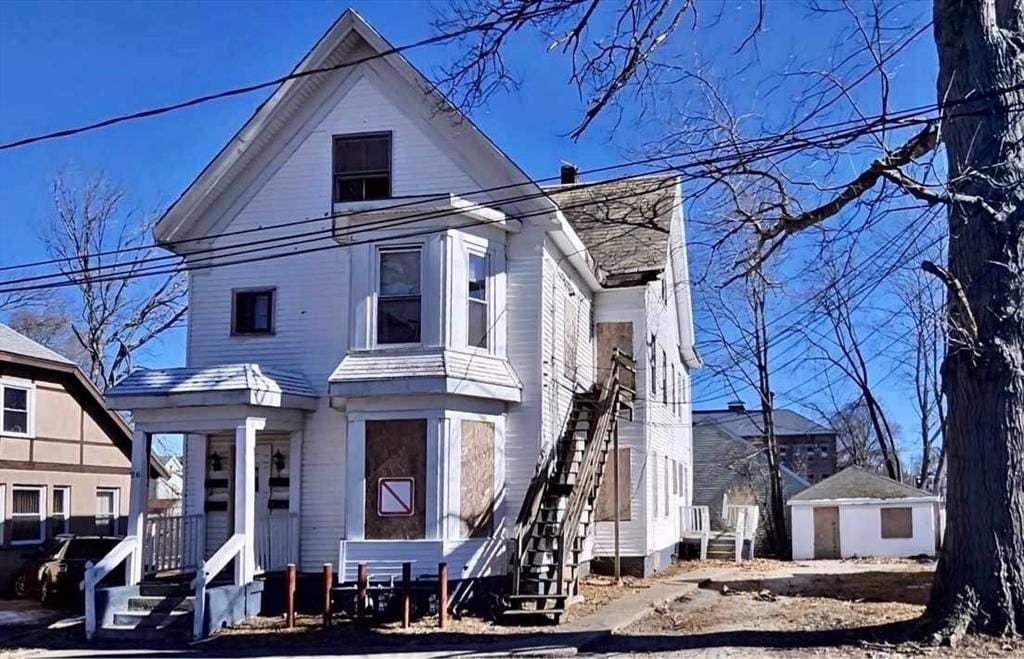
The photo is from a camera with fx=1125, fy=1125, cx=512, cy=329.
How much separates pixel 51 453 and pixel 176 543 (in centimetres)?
899

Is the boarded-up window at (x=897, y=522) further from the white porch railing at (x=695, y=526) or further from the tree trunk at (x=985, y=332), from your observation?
the tree trunk at (x=985, y=332)

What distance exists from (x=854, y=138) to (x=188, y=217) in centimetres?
1183

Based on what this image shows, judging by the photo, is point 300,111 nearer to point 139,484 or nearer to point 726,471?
point 139,484

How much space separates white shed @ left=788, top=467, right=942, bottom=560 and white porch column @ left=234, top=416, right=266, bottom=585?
73.1 feet

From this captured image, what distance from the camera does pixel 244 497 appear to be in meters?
17.1

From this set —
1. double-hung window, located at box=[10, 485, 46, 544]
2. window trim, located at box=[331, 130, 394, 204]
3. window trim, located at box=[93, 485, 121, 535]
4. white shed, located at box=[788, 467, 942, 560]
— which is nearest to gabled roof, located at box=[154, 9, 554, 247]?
window trim, located at box=[331, 130, 394, 204]

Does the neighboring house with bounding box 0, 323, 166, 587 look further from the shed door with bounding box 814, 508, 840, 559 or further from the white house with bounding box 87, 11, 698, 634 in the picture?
the shed door with bounding box 814, 508, 840, 559

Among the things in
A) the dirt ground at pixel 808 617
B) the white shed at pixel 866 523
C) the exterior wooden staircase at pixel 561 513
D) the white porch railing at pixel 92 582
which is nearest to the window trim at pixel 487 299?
the exterior wooden staircase at pixel 561 513

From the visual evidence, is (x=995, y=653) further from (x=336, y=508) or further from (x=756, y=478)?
(x=756, y=478)

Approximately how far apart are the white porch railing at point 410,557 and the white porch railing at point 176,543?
9.64ft

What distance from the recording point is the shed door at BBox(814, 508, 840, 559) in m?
35.1

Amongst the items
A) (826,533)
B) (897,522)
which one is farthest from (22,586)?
(897,522)

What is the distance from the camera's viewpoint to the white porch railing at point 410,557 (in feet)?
56.9

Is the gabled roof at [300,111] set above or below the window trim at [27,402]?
above
